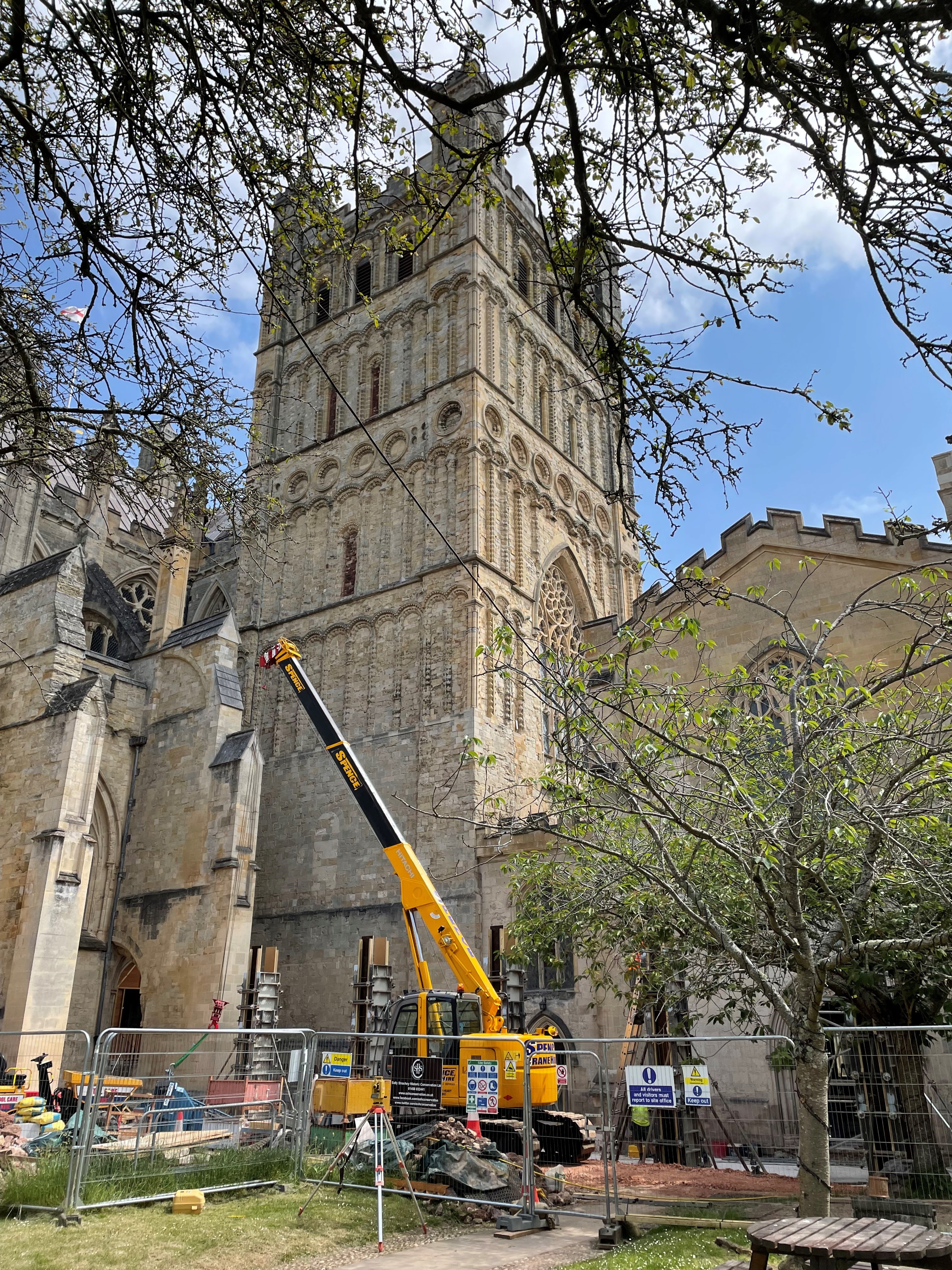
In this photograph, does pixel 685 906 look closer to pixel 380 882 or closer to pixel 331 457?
pixel 380 882

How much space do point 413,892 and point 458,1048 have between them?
9.03 ft

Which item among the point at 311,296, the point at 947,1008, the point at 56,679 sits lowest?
the point at 947,1008

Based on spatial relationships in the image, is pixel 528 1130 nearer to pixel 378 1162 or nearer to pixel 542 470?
pixel 378 1162

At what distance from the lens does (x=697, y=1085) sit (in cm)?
753

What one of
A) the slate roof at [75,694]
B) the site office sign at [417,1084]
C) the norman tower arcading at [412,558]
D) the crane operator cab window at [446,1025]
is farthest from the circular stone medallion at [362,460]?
the site office sign at [417,1084]

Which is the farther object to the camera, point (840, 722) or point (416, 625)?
point (416, 625)

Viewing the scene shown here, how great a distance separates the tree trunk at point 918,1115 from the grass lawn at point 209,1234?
384 cm

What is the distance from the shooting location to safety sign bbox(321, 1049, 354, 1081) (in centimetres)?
884

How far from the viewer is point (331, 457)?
2514 cm

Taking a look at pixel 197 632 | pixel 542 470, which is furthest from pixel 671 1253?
pixel 542 470

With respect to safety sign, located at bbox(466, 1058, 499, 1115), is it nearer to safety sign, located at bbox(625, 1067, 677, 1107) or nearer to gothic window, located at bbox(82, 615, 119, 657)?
safety sign, located at bbox(625, 1067, 677, 1107)

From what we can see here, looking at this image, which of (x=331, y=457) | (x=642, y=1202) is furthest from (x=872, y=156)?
(x=331, y=457)

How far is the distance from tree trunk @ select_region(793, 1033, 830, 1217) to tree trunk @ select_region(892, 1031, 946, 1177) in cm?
219

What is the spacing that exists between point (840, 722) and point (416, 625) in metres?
15.7
